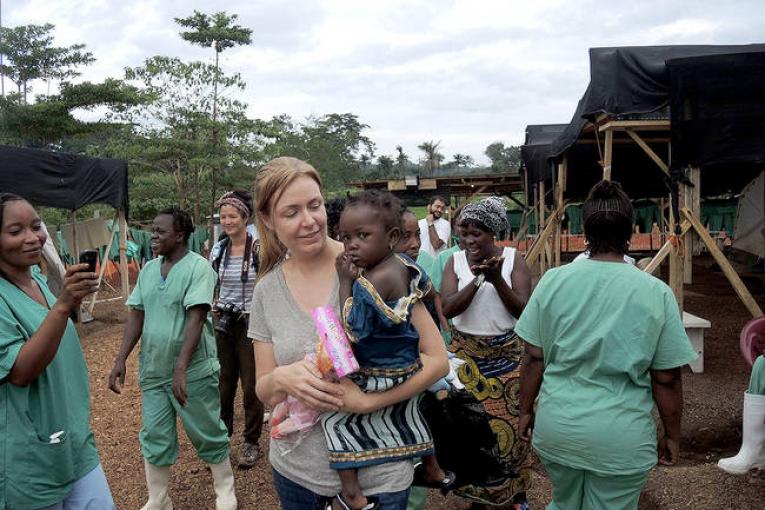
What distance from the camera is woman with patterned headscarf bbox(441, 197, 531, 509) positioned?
9.98 ft

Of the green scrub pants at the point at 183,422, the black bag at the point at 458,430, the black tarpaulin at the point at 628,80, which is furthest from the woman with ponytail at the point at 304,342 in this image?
the black tarpaulin at the point at 628,80

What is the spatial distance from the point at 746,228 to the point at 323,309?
11.5m

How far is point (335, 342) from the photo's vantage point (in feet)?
5.32

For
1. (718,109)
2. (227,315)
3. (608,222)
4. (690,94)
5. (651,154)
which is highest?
(690,94)

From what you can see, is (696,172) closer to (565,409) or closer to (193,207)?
(565,409)

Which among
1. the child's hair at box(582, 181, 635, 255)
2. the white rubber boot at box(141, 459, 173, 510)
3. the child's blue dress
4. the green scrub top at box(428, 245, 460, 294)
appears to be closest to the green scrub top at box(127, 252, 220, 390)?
the white rubber boot at box(141, 459, 173, 510)

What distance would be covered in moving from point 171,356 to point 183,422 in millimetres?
401

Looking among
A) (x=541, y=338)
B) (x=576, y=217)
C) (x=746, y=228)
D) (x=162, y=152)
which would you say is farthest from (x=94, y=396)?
(x=576, y=217)

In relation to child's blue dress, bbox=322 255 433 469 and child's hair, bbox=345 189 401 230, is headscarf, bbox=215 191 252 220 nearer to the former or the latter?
child's hair, bbox=345 189 401 230

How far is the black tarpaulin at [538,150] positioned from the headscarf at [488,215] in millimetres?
7351

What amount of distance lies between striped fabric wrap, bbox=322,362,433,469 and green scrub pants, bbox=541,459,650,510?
2.92 ft

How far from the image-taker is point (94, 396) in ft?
20.1

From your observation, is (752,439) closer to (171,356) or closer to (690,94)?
(690,94)

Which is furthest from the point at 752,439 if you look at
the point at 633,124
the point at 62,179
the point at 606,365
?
the point at 62,179
